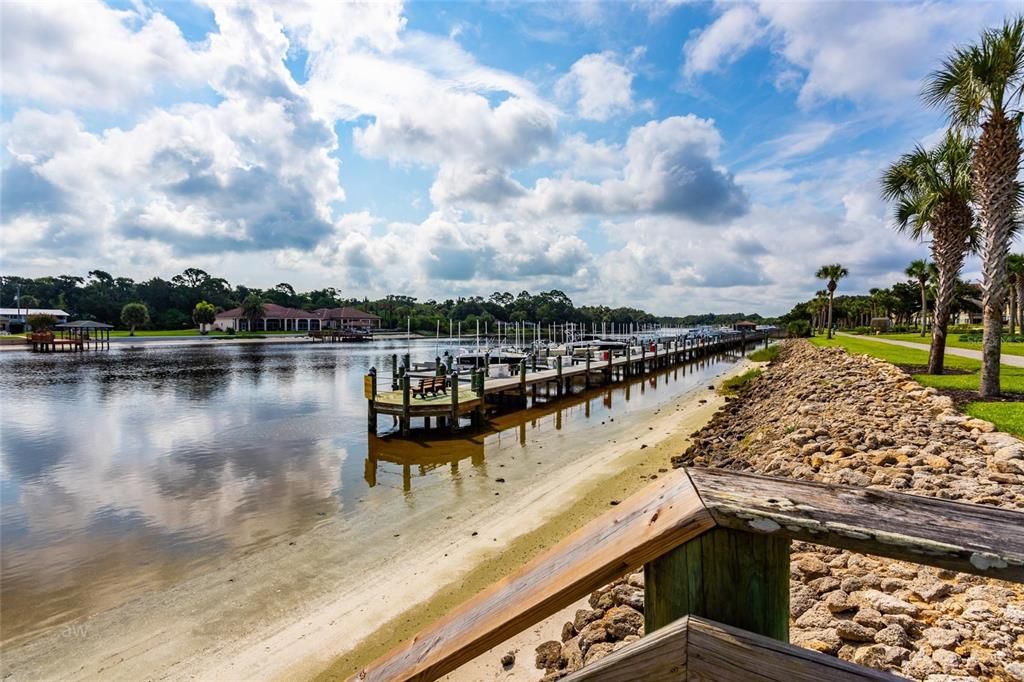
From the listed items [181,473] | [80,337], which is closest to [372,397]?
[181,473]

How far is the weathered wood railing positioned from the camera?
973 millimetres

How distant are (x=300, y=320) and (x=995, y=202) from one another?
12102 centimetres

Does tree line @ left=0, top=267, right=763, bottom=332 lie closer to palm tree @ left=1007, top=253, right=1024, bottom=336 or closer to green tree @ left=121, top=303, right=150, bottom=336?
green tree @ left=121, top=303, right=150, bottom=336

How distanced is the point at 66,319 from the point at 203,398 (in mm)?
85984

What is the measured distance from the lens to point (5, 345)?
6469 cm

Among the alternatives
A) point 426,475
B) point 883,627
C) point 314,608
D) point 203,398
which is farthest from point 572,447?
point 203,398

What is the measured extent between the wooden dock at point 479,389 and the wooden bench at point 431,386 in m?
0.12

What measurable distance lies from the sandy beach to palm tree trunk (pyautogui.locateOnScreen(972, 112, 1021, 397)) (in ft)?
27.3

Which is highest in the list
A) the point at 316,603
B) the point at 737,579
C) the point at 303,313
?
the point at 303,313

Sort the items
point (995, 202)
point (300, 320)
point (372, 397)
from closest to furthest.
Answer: point (995, 202)
point (372, 397)
point (300, 320)

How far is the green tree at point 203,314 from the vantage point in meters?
96.0

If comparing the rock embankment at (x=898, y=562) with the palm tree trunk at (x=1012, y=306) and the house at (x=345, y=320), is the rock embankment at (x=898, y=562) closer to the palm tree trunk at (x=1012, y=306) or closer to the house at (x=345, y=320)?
the palm tree trunk at (x=1012, y=306)

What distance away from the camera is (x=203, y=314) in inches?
3802

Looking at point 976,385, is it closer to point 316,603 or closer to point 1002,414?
point 1002,414
